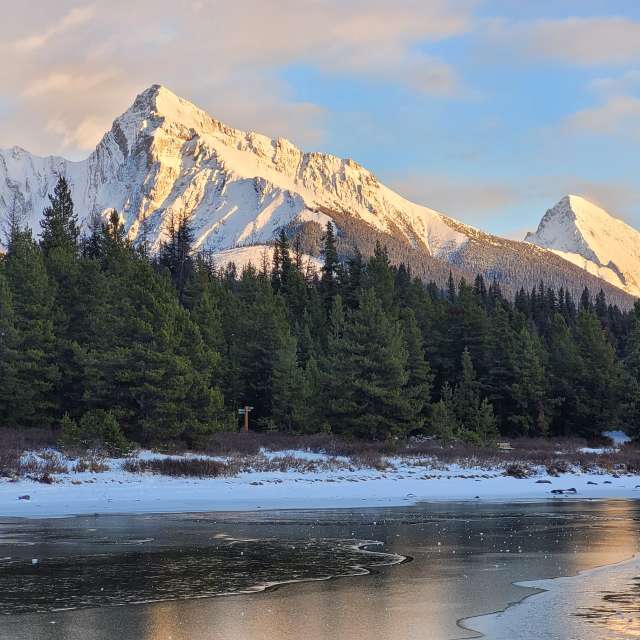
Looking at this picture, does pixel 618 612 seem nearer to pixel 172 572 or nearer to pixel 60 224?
pixel 172 572

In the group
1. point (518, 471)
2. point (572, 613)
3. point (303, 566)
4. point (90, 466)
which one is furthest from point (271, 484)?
point (572, 613)

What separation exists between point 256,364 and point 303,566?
50.3 metres

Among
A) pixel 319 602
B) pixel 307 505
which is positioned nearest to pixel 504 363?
pixel 307 505

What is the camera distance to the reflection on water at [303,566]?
1166cm

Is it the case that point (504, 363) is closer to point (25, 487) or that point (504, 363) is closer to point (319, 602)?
point (25, 487)

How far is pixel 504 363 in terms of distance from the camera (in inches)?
3088

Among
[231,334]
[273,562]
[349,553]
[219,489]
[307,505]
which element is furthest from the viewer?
[231,334]

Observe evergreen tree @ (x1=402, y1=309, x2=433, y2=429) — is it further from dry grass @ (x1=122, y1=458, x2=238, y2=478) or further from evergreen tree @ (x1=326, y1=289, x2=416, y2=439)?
dry grass @ (x1=122, y1=458, x2=238, y2=478)

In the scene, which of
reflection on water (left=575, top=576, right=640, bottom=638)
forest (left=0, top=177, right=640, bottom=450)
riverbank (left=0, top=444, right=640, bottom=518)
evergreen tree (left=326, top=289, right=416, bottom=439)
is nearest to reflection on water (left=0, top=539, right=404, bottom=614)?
reflection on water (left=575, top=576, right=640, bottom=638)

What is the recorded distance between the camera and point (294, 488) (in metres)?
38.4

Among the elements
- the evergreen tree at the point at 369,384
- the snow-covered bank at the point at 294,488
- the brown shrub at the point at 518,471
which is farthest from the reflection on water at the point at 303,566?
the evergreen tree at the point at 369,384

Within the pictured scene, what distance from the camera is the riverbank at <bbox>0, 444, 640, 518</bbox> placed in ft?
105

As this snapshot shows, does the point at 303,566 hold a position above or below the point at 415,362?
below

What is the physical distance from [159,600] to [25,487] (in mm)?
21452
